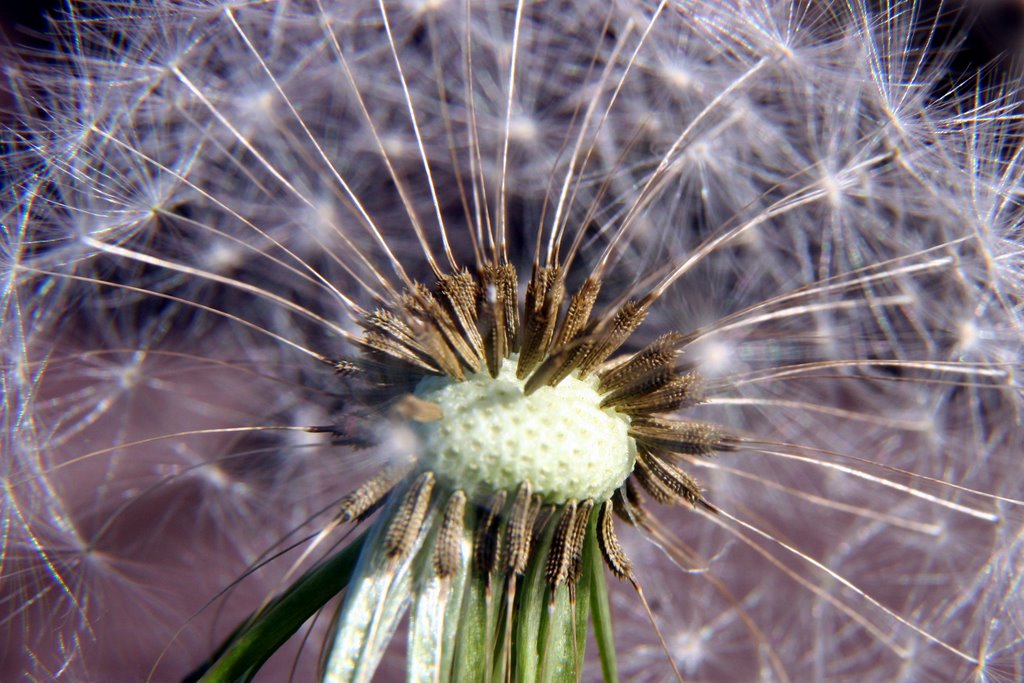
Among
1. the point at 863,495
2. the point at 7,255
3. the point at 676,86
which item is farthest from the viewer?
the point at 863,495

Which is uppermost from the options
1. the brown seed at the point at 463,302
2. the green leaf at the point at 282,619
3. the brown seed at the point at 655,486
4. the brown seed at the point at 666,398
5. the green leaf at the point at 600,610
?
the brown seed at the point at 463,302

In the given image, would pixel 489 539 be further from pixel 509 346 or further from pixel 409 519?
pixel 509 346

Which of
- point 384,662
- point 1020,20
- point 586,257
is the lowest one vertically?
point 384,662

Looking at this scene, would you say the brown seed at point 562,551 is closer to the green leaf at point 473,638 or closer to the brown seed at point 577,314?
the green leaf at point 473,638

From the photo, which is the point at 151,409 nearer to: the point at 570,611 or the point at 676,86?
the point at 570,611

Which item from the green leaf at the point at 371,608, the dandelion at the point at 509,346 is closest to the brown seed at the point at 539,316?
the dandelion at the point at 509,346

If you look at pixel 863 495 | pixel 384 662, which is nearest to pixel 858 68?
pixel 863 495

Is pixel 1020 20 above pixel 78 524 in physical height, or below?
above

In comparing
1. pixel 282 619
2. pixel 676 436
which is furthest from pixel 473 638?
pixel 676 436
